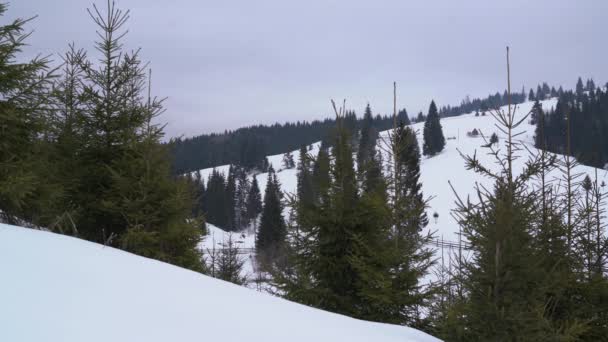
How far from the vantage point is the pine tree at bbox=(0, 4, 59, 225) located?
6305mm

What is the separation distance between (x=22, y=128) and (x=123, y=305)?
19.4 feet

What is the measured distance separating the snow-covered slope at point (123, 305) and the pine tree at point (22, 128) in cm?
353

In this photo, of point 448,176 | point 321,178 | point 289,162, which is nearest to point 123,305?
point 321,178

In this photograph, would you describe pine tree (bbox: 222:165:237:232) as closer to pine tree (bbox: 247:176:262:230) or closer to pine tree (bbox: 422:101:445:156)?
pine tree (bbox: 247:176:262:230)

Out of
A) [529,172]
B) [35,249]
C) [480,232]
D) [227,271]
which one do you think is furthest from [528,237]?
[227,271]

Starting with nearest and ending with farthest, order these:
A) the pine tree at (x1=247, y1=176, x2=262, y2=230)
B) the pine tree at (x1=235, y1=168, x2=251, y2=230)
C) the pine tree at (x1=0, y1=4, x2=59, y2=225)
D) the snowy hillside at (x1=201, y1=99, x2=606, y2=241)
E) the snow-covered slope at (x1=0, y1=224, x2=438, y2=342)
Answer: the snow-covered slope at (x1=0, y1=224, x2=438, y2=342) → the pine tree at (x1=0, y1=4, x2=59, y2=225) → the snowy hillside at (x1=201, y1=99, x2=606, y2=241) → the pine tree at (x1=247, y1=176, x2=262, y2=230) → the pine tree at (x1=235, y1=168, x2=251, y2=230)

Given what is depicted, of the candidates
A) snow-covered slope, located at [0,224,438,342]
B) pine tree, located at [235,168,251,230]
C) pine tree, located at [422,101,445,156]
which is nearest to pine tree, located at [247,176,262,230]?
pine tree, located at [235,168,251,230]

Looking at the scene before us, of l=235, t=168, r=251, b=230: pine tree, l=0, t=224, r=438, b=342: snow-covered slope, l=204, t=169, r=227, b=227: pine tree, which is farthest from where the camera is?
l=235, t=168, r=251, b=230: pine tree

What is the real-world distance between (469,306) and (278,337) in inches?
108

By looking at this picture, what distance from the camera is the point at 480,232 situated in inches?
180

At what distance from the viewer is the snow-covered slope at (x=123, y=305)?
2148 millimetres

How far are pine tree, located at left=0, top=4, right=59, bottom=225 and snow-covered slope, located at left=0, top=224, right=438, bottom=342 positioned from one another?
3.53 metres

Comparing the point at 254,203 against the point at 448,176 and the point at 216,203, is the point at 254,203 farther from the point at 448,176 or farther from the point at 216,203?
the point at 448,176

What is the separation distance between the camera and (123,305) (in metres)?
2.56
